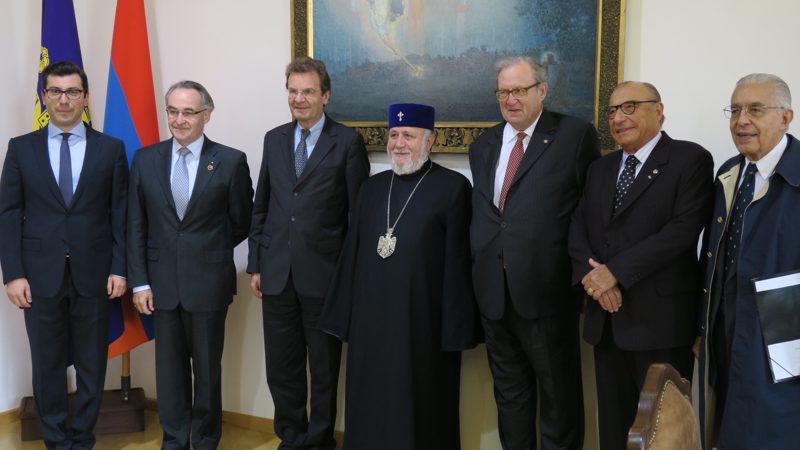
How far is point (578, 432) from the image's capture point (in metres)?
2.90

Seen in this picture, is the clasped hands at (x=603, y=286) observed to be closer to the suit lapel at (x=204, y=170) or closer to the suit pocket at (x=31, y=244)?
the suit lapel at (x=204, y=170)

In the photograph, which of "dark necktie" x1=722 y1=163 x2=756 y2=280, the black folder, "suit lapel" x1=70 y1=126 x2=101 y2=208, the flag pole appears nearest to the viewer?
the black folder

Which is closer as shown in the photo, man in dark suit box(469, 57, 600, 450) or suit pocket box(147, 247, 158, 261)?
man in dark suit box(469, 57, 600, 450)

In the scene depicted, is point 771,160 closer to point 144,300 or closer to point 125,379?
point 144,300

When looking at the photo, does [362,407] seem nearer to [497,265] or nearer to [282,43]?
[497,265]

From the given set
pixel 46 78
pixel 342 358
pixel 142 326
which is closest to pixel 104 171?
pixel 46 78

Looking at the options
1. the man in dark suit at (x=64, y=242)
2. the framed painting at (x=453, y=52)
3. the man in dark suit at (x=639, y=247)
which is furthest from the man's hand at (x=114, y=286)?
the man in dark suit at (x=639, y=247)

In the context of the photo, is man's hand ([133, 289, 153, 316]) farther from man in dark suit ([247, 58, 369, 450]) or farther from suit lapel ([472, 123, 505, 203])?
suit lapel ([472, 123, 505, 203])

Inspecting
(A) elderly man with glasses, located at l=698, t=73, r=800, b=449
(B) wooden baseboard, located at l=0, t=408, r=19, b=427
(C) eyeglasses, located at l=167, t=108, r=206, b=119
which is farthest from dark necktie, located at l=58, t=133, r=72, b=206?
(A) elderly man with glasses, located at l=698, t=73, r=800, b=449

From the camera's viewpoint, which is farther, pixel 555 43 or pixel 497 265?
pixel 555 43

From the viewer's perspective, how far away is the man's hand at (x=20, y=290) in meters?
3.28

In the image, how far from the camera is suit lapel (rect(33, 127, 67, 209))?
328 cm

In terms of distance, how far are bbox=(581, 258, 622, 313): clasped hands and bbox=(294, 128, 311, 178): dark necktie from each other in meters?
1.39

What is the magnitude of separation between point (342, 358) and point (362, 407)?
2.26 ft
